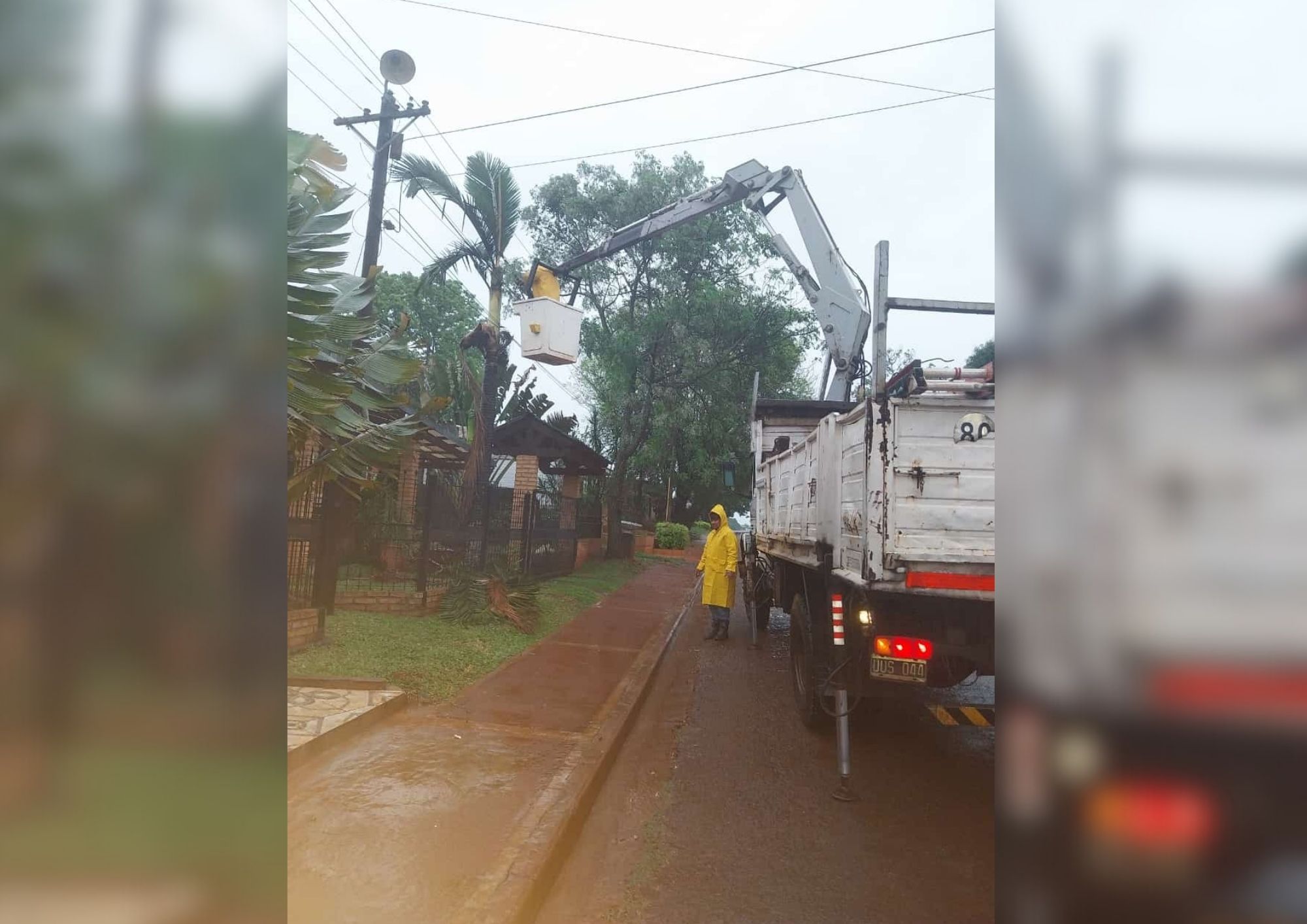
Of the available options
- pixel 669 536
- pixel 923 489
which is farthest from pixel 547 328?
pixel 669 536

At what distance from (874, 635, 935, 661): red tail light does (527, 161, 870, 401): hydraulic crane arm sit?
5731 millimetres

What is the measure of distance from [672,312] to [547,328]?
43.6 ft

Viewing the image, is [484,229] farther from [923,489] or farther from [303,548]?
[923,489]

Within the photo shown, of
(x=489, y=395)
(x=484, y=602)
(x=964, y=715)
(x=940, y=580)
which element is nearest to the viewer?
(x=940, y=580)

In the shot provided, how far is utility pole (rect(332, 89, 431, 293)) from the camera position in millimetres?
10211

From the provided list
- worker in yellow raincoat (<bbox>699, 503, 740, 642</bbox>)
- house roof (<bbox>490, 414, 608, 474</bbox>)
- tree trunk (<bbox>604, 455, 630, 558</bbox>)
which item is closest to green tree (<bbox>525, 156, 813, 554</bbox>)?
tree trunk (<bbox>604, 455, 630, 558</bbox>)

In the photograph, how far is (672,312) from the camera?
19562 millimetres

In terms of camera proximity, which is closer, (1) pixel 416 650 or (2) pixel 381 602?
(1) pixel 416 650

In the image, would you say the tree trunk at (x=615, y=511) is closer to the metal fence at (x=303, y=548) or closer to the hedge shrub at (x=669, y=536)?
the hedge shrub at (x=669, y=536)
